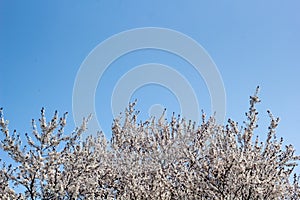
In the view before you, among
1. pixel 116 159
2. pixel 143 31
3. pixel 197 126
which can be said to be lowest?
pixel 116 159

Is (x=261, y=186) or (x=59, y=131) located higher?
(x=59, y=131)

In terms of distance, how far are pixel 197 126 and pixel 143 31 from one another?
5006 mm

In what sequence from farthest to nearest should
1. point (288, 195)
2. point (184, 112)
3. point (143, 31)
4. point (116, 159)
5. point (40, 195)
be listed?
point (184, 112), point (116, 159), point (143, 31), point (288, 195), point (40, 195)

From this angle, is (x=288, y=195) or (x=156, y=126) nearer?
(x=288, y=195)

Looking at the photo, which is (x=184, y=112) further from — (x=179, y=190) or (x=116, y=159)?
(x=179, y=190)

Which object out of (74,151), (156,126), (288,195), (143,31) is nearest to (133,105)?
(156,126)

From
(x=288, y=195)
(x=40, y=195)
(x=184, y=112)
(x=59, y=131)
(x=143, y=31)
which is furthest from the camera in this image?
(x=184, y=112)

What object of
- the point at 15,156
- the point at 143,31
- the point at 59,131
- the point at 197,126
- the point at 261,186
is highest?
the point at 143,31

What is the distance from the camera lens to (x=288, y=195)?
9836mm

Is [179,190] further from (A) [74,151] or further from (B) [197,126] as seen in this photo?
(B) [197,126]

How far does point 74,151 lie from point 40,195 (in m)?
1.71

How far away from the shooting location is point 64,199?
7.73 metres

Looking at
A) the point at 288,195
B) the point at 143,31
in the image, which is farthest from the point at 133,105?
the point at 288,195

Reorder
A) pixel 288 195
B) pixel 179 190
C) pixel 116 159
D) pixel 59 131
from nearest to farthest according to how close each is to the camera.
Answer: pixel 59 131, pixel 179 190, pixel 288 195, pixel 116 159
